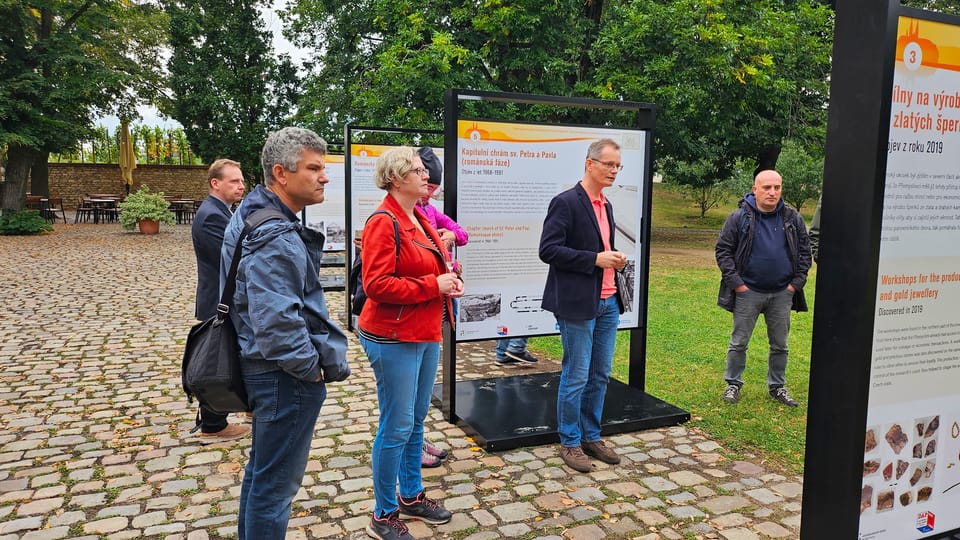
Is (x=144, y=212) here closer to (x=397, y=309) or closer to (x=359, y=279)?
(x=359, y=279)

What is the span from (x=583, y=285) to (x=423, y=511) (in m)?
1.76

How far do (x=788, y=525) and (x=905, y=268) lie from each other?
7.15 feet

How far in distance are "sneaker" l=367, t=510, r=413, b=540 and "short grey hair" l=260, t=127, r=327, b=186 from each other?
75.3 inches

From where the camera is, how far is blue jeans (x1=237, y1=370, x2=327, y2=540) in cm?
267

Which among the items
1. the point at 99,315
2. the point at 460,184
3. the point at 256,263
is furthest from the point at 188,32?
the point at 256,263

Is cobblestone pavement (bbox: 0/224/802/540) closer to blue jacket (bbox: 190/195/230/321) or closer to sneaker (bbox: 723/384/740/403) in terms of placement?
sneaker (bbox: 723/384/740/403)

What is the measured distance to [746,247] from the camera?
19.9 feet

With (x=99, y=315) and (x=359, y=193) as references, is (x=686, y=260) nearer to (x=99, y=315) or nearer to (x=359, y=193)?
(x=359, y=193)

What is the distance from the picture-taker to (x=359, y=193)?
9117mm

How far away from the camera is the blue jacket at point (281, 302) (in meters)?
2.52

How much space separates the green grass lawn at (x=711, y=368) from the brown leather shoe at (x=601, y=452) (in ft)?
3.29

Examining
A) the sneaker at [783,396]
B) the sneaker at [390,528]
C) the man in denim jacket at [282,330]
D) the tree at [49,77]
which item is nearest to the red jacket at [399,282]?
the man in denim jacket at [282,330]

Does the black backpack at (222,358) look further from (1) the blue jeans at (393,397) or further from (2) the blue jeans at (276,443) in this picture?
(1) the blue jeans at (393,397)

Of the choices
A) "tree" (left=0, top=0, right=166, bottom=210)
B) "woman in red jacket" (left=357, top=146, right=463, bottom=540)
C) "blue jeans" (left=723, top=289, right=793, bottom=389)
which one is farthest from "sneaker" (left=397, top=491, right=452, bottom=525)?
"tree" (left=0, top=0, right=166, bottom=210)
